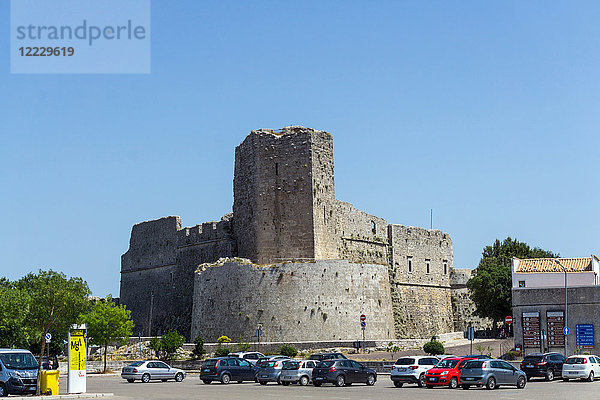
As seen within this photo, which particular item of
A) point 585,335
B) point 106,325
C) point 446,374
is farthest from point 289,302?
point 446,374

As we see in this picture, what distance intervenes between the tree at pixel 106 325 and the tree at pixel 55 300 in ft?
62.5

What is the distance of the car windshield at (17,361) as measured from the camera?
26872 millimetres

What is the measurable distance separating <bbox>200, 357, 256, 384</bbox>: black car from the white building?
22.9 metres

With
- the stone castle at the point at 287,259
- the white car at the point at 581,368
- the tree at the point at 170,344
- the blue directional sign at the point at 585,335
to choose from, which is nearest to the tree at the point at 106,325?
the tree at the point at 170,344

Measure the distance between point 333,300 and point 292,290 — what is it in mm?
2939

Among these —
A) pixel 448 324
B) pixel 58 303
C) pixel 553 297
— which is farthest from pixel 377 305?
pixel 58 303

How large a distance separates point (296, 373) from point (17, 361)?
11.8 metres

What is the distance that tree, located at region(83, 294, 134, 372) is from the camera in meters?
49.6

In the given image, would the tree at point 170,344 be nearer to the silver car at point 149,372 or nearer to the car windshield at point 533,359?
the silver car at point 149,372

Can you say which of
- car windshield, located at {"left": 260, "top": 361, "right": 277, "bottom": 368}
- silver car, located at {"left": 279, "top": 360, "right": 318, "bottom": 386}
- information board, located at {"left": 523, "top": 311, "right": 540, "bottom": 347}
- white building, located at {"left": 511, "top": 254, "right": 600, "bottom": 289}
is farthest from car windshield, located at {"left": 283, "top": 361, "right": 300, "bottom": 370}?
white building, located at {"left": 511, "top": 254, "right": 600, "bottom": 289}

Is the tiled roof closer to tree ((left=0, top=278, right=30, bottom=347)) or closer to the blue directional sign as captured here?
the blue directional sign

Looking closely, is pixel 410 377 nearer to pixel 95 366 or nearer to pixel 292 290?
pixel 292 290

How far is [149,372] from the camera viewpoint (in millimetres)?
37188

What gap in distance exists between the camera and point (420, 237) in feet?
240
